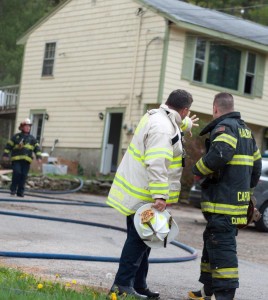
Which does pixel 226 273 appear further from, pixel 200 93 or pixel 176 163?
pixel 200 93

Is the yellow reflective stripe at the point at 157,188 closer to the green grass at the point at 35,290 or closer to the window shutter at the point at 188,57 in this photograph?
the green grass at the point at 35,290

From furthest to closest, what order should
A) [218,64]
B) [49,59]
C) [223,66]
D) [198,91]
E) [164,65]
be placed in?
[49,59], [223,66], [218,64], [198,91], [164,65]

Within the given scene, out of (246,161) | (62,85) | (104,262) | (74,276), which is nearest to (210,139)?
(246,161)

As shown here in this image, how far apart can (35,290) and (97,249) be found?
Answer: 14.5ft

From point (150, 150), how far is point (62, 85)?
21933mm

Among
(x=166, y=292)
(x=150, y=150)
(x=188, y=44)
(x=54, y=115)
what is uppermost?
(x=188, y=44)

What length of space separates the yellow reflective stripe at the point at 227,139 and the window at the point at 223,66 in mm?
18022

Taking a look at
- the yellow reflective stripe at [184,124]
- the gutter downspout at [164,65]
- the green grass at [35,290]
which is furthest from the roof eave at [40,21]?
the green grass at [35,290]

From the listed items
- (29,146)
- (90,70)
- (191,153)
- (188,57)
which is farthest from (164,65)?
(29,146)

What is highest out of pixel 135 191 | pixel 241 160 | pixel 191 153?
pixel 191 153

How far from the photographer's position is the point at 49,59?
96.1 feet

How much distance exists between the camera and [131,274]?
6.76 metres

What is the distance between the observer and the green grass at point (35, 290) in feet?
18.7

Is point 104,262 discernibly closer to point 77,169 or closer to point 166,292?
point 166,292
